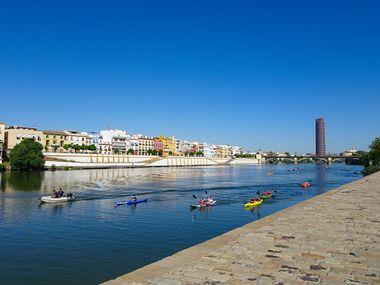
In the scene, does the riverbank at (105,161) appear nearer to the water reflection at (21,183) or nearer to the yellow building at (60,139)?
the yellow building at (60,139)

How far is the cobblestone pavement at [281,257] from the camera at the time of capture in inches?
332

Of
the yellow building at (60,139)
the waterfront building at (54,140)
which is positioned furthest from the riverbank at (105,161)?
the waterfront building at (54,140)

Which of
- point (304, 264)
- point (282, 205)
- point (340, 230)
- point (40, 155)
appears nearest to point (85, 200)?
point (282, 205)

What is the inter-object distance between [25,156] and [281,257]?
92.4 metres

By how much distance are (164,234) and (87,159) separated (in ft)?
328

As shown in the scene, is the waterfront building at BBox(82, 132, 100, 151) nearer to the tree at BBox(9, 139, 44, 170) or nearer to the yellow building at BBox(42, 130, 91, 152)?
the yellow building at BBox(42, 130, 91, 152)

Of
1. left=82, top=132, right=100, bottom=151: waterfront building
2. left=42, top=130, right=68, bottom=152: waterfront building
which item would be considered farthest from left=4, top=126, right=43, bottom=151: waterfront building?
left=82, top=132, right=100, bottom=151: waterfront building

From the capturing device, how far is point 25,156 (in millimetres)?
91562

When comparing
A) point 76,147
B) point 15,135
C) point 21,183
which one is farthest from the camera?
point 76,147

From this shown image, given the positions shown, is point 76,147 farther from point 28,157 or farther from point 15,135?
point 28,157

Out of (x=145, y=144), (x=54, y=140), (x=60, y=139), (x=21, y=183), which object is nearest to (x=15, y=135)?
(x=54, y=140)

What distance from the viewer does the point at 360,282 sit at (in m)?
8.16

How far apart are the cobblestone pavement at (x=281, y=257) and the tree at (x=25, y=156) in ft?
288

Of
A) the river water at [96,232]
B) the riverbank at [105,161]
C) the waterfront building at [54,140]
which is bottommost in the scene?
the river water at [96,232]
